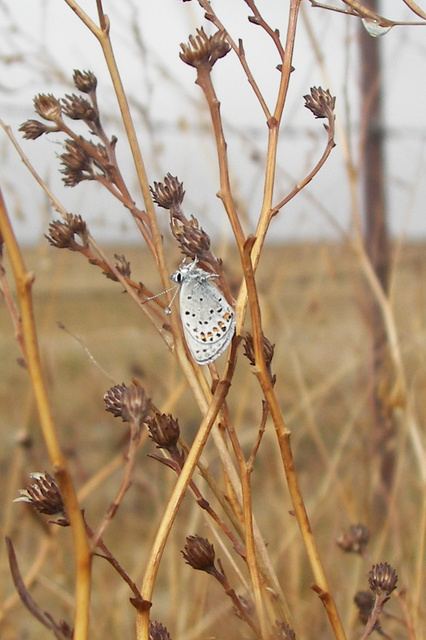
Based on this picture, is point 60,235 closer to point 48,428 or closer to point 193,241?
point 193,241

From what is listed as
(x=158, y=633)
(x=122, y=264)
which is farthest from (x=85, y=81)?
(x=158, y=633)

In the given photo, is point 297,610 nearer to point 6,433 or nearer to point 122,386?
point 122,386

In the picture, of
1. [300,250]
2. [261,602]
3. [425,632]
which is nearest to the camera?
[261,602]

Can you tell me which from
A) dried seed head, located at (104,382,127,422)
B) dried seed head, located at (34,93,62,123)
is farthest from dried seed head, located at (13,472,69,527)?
dried seed head, located at (34,93,62,123)

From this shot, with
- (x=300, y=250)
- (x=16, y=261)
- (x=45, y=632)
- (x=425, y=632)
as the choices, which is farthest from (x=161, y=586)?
(x=16, y=261)

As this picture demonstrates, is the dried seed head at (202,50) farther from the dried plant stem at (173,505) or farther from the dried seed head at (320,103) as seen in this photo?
the dried plant stem at (173,505)

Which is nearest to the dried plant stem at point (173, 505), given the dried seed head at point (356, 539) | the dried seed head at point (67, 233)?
the dried seed head at point (67, 233)
